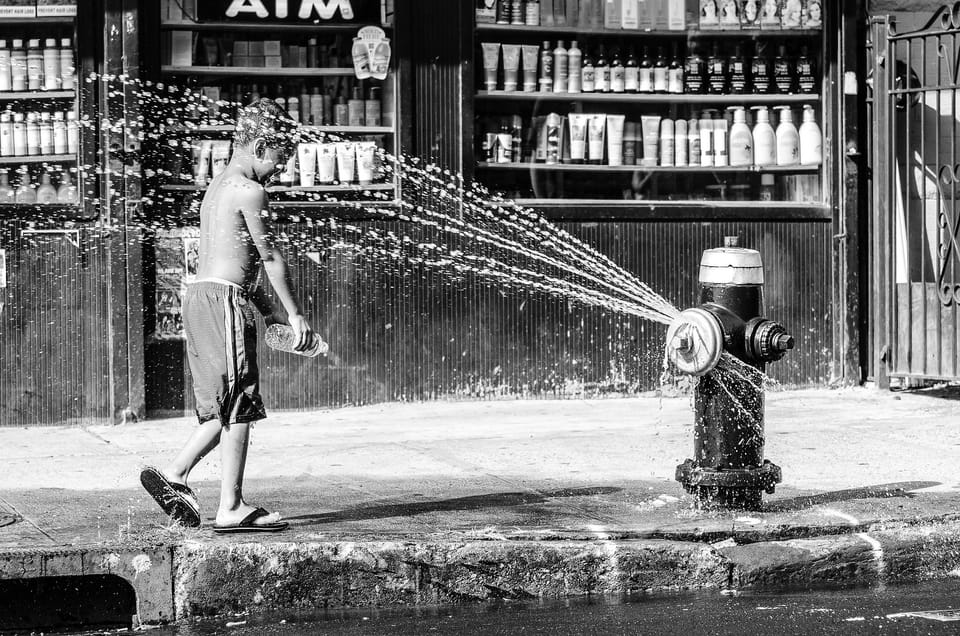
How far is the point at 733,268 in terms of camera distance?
6.07 m

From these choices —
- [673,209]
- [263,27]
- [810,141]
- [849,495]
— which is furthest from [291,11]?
[849,495]

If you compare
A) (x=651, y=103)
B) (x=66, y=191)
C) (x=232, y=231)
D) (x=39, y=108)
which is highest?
(x=651, y=103)

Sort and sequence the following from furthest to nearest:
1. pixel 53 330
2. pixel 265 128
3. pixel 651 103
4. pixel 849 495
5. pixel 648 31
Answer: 1. pixel 651 103
2. pixel 648 31
3. pixel 53 330
4. pixel 849 495
5. pixel 265 128

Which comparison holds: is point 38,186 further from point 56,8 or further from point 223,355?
point 223,355

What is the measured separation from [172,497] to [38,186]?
3973 mm

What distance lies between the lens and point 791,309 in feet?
32.9

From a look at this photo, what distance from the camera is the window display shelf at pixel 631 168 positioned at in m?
9.71

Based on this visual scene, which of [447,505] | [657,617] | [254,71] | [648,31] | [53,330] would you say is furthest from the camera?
[648,31]

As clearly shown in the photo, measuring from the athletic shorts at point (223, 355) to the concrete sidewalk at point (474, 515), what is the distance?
0.49 meters

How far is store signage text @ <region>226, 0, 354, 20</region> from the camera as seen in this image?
30.2 ft

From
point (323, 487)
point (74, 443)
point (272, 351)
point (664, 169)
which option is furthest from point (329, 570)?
point (664, 169)

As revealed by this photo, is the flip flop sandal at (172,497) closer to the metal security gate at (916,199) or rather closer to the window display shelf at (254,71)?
the window display shelf at (254,71)

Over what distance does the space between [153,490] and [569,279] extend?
179 inches

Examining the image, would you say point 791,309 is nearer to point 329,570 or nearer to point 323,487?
point 323,487
